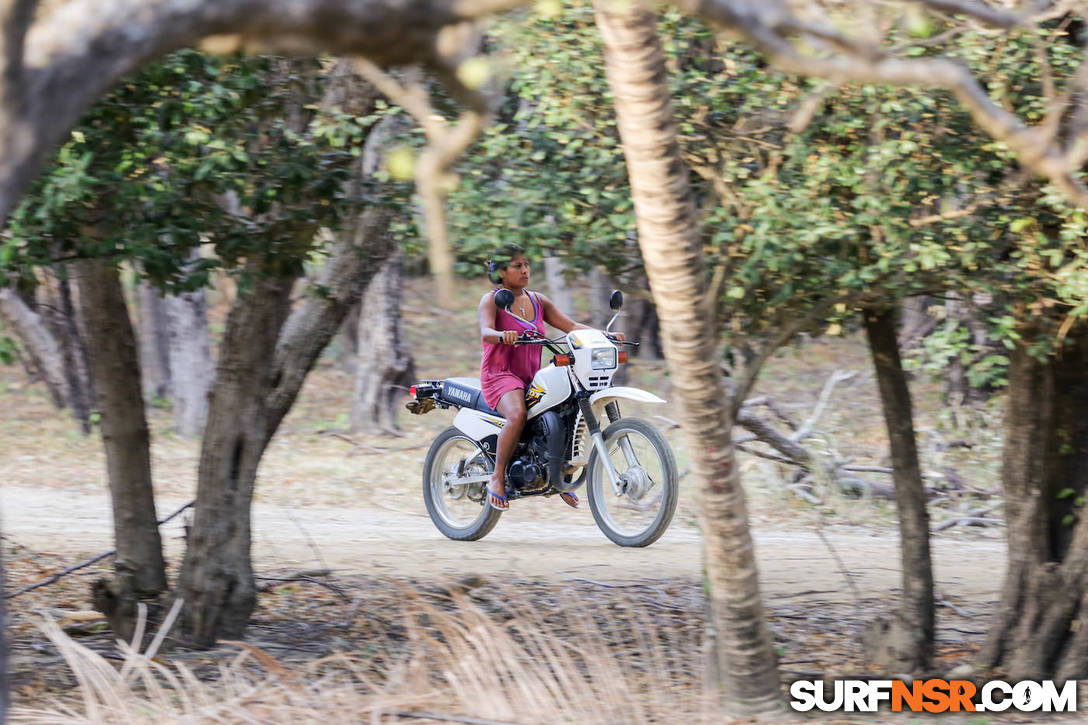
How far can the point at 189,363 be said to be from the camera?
17125 millimetres

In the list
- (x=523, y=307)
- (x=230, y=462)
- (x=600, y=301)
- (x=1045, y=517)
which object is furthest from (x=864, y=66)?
(x=600, y=301)

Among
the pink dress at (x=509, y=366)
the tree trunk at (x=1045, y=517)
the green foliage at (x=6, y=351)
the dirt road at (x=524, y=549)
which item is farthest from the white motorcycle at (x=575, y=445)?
the green foliage at (x=6, y=351)

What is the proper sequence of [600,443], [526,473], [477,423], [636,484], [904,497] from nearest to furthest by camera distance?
[904,497]
[636,484]
[600,443]
[526,473]
[477,423]

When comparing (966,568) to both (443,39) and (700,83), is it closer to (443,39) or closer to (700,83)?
(700,83)

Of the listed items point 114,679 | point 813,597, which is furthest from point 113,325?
point 813,597

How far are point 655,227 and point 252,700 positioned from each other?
272 centimetres

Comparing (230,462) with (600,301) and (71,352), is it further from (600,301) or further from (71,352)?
(600,301)

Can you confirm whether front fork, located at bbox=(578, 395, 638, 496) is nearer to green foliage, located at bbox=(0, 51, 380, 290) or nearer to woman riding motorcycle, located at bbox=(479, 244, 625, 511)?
woman riding motorcycle, located at bbox=(479, 244, 625, 511)

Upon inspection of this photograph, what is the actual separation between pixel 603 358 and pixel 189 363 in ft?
31.3

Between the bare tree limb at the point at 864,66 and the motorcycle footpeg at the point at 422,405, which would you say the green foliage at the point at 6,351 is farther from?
the motorcycle footpeg at the point at 422,405

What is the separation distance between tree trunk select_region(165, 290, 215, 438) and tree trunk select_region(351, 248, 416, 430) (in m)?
2.11

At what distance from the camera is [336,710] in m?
5.29

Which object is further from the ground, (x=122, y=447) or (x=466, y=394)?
(x=466, y=394)

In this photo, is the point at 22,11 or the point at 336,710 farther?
the point at 336,710
